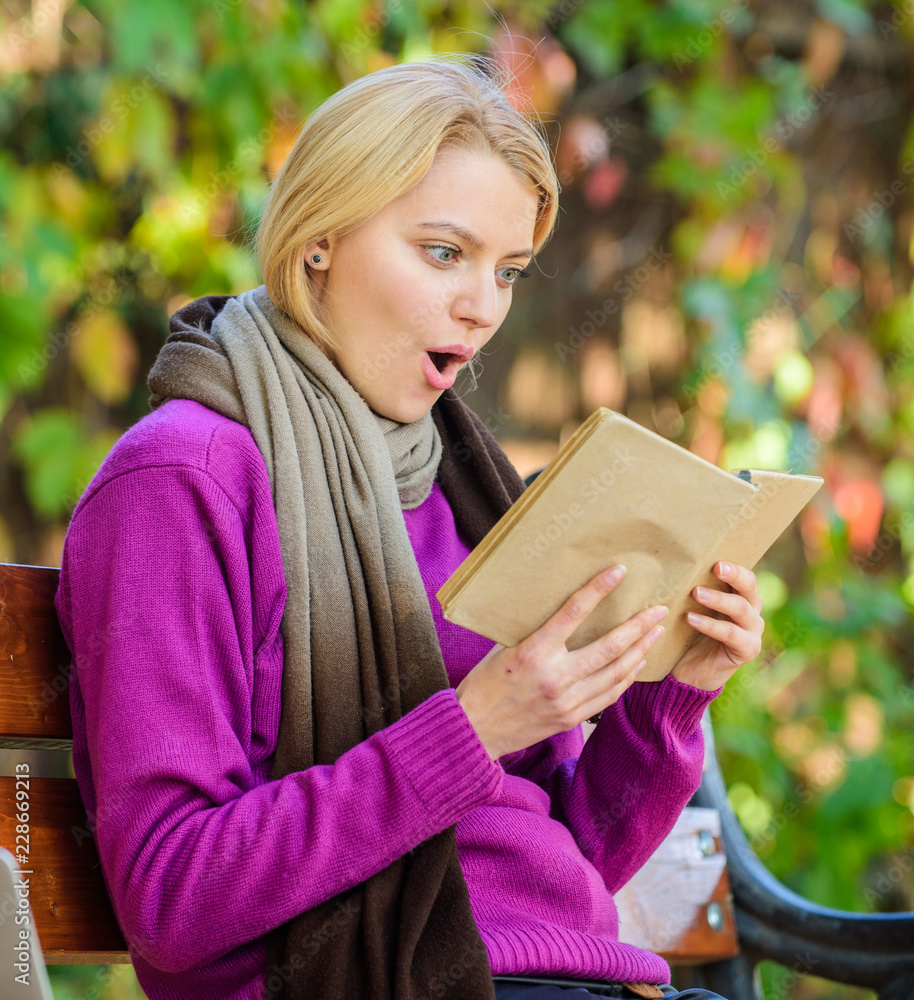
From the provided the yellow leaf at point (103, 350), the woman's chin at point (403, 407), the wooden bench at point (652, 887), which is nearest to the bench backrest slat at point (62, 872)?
the wooden bench at point (652, 887)

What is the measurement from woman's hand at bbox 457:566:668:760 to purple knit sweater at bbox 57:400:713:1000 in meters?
0.03

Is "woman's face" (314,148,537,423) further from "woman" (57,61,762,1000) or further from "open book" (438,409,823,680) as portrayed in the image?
"open book" (438,409,823,680)

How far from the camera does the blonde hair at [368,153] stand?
3.44ft

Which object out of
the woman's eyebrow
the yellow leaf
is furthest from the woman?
the yellow leaf

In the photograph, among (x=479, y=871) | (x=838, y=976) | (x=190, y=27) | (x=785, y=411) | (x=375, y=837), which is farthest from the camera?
(x=785, y=411)

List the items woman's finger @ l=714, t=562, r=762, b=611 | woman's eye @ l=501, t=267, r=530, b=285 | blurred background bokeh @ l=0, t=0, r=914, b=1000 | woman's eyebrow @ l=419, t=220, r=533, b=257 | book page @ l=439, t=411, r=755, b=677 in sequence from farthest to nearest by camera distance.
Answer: blurred background bokeh @ l=0, t=0, r=914, b=1000 → woman's eye @ l=501, t=267, r=530, b=285 → woman's eyebrow @ l=419, t=220, r=533, b=257 → woman's finger @ l=714, t=562, r=762, b=611 → book page @ l=439, t=411, r=755, b=677

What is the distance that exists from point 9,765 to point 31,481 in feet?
2.27

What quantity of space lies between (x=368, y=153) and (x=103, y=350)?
1151 millimetres

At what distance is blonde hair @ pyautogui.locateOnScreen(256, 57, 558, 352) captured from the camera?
3.44 ft

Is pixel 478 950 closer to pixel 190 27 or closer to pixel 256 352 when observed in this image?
pixel 256 352

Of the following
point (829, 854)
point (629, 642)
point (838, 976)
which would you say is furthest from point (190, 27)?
point (829, 854)

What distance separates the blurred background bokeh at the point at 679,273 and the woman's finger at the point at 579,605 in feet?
4.37

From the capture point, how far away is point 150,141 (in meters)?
1.93

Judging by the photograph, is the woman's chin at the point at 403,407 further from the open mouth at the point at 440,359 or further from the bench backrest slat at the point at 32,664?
the bench backrest slat at the point at 32,664
